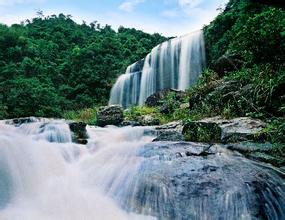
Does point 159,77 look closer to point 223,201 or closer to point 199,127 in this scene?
point 199,127

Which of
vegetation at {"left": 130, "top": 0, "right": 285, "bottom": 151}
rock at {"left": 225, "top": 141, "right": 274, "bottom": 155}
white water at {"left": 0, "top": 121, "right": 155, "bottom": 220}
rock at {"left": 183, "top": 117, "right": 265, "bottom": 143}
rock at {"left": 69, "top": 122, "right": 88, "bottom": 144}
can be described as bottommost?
white water at {"left": 0, "top": 121, "right": 155, "bottom": 220}

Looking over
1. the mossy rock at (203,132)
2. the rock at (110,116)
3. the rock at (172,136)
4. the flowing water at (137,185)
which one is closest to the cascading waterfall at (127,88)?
the rock at (110,116)

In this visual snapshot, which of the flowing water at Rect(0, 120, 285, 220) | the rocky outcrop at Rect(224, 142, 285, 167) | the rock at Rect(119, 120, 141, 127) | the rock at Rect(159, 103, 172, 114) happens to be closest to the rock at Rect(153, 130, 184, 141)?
the flowing water at Rect(0, 120, 285, 220)

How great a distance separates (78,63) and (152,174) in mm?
20269

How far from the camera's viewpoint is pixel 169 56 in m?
20.0

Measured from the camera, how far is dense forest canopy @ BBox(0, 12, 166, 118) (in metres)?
17.5

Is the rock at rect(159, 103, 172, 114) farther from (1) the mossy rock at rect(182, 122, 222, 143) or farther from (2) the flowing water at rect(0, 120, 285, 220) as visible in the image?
(2) the flowing water at rect(0, 120, 285, 220)

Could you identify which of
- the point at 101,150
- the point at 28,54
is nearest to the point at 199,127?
the point at 101,150

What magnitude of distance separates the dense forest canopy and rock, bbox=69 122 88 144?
312 inches

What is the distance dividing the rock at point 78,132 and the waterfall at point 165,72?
935 centimetres

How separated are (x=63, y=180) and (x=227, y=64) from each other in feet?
29.0

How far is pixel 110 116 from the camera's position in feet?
44.2

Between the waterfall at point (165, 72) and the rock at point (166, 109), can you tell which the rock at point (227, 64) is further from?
the waterfall at point (165, 72)

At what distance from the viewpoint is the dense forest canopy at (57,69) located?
17531 mm
